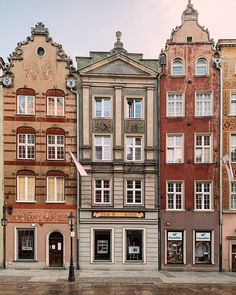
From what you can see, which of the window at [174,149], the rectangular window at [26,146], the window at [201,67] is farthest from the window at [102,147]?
the window at [201,67]

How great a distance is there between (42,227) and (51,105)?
10217mm

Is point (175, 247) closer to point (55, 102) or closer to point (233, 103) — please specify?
point (233, 103)

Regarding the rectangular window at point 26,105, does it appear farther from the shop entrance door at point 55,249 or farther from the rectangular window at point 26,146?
the shop entrance door at point 55,249

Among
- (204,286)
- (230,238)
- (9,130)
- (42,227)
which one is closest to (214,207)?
(230,238)

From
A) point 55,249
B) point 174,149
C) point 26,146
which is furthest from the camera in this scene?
point 174,149

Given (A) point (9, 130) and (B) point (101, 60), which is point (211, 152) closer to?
(B) point (101, 60)

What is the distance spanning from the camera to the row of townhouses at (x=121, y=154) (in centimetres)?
2964

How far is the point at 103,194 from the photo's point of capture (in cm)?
3025

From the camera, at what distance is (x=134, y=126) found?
3062cm

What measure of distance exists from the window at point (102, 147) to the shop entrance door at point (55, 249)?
287 inches

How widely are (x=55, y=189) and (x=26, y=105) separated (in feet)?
24.6

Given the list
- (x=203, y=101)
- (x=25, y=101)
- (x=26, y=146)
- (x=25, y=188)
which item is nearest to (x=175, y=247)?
(x=203, y=101)

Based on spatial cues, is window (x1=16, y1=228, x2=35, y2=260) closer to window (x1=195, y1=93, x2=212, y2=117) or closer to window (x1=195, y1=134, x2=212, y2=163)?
window (x1=195, y1=134, x2=212, y2=163)

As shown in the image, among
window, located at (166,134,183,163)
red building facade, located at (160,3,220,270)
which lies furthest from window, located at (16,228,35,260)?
window, located at (166,134,183,163)
